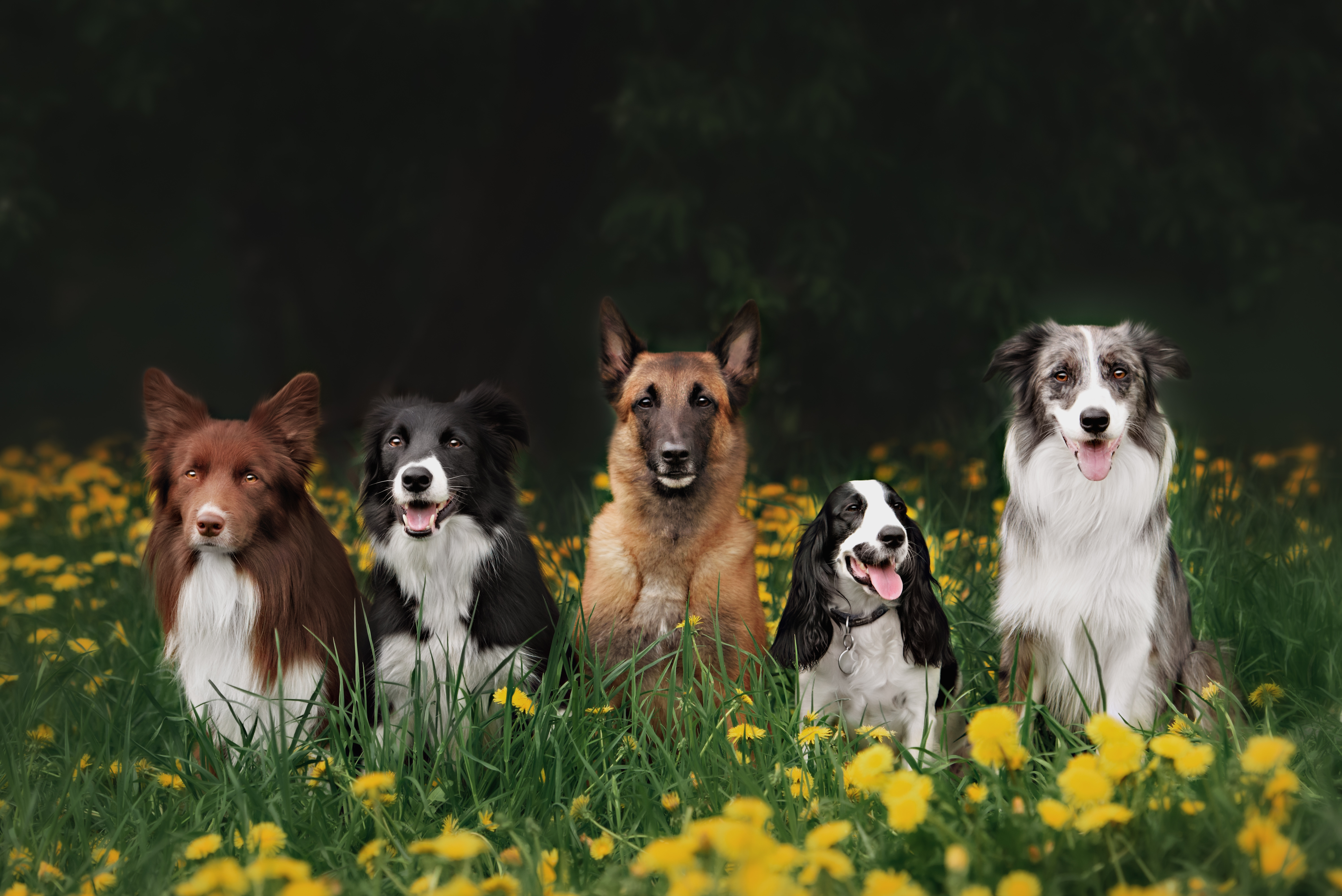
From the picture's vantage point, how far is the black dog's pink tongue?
3441 mm

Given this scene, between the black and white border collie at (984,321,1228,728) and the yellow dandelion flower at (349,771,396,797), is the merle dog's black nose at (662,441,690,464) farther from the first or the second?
the yellow dandelion flower at (349,771,396,797)

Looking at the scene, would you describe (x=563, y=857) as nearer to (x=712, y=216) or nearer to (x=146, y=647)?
(x=146, y=647)

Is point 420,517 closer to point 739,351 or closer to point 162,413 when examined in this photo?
point 162,413

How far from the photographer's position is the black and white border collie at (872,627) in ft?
11.7

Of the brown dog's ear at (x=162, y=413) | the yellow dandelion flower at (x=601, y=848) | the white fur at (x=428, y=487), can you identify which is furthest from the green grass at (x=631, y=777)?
the brown dog's ear at (x=162, y=413)

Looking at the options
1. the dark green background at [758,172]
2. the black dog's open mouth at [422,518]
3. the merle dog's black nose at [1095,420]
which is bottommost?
the black dog's open mouth at [422,518]

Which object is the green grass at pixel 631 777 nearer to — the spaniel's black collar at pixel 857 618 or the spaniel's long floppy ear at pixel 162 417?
Answer: the spaniel's black collar at pixel 857 618

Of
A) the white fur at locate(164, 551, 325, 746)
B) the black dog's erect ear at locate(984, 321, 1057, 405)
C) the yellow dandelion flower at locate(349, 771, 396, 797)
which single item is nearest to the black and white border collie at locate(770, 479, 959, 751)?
the black dog's erect ear at locate(984, 321, 1057, 405)

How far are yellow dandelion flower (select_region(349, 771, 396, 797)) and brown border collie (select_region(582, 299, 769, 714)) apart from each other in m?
1.17

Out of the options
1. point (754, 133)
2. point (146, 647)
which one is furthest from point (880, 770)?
point (754, 133)

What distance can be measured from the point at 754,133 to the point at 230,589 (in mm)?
4858

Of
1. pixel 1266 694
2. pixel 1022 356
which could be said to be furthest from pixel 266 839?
pixel 1266 694

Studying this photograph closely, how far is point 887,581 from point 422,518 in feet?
5.11

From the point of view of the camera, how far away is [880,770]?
226 cm
